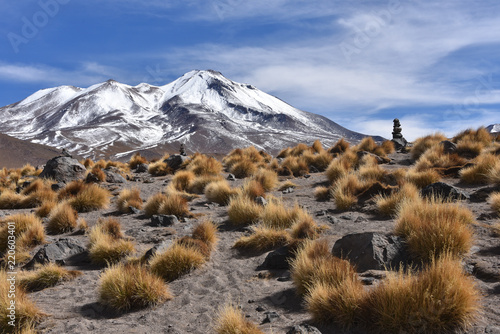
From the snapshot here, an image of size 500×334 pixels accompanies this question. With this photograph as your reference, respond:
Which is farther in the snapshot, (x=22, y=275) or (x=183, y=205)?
(x=183, y=205)

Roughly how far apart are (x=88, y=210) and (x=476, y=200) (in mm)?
10018

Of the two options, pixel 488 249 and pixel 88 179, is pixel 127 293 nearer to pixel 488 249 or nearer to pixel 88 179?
pixel 488 249

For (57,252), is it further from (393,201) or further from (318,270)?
(393,201)

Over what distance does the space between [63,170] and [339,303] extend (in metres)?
14.3

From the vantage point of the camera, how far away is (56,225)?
317 inches

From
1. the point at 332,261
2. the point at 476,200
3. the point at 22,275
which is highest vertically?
the point at 476,200

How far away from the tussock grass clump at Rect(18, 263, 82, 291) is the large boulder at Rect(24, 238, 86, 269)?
43 centimetres

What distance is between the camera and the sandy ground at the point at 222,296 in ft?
12.6

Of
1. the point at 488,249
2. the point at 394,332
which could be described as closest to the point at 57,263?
the point at 394,332

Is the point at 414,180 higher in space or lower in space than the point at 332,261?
higher

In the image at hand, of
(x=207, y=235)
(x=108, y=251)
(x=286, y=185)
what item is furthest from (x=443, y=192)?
(x=108, y=251)

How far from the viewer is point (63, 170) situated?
1450cm

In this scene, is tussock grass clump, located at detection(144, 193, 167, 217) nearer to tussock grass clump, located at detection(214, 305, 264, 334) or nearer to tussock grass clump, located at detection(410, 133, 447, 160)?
tussock grass clump, located at detection(214, 305, 264, 334)

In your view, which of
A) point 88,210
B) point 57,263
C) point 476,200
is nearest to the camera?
point 57,263
